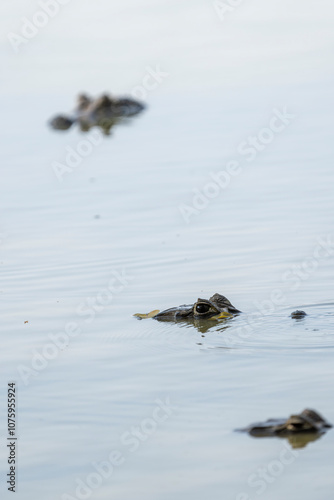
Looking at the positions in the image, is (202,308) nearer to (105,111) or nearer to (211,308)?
(211,308)

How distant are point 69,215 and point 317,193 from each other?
3.72 m

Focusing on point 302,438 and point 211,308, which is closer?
point 302,438

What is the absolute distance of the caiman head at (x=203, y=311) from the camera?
10.6 meters

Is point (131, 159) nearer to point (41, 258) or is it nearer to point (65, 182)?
point (65, 182)

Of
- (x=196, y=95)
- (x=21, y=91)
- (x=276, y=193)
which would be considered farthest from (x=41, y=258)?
(x=21, y=91)

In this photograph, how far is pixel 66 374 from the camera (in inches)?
368

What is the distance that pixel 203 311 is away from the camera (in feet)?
35.1

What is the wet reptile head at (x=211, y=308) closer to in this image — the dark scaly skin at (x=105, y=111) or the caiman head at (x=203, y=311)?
the caiman head at (x=203, y=311)

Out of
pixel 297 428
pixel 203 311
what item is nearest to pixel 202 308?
pixel 203 311

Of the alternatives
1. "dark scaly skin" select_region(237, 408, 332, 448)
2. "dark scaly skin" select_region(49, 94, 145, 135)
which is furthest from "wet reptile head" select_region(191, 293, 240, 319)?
"dark scaly skin" select_region(49, 94, 145, 135)

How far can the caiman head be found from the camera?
34.9ft

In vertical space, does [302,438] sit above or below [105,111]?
below

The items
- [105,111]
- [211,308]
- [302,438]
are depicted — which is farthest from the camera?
[105,111]

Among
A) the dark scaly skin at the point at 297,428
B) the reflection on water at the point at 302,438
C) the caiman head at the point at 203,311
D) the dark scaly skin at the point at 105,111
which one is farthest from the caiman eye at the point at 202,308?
the dark scaly skin at the point at 105,111
